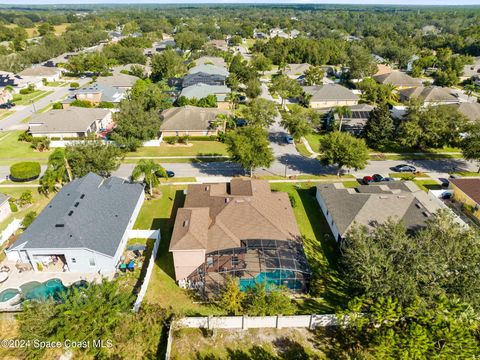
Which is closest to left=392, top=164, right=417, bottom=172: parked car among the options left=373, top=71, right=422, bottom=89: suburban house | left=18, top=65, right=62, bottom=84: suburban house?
left=373, top=71, right=422, bottom=89: suburban house

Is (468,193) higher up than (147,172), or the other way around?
(147,172)

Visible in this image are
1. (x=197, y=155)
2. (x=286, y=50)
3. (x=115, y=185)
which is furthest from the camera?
(x=286, y=50)

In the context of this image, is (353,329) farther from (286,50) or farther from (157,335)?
(286,50)

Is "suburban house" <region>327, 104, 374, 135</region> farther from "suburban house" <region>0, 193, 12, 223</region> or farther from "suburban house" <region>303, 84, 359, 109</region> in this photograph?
"suburban house" <region>0, 193, 12, 223</region>

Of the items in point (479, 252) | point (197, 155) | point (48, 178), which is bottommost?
point (197, 155)

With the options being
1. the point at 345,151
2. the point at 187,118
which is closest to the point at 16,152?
the point at 187,118

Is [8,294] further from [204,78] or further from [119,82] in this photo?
[204,78]

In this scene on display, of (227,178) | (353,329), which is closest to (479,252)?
(353,329)
